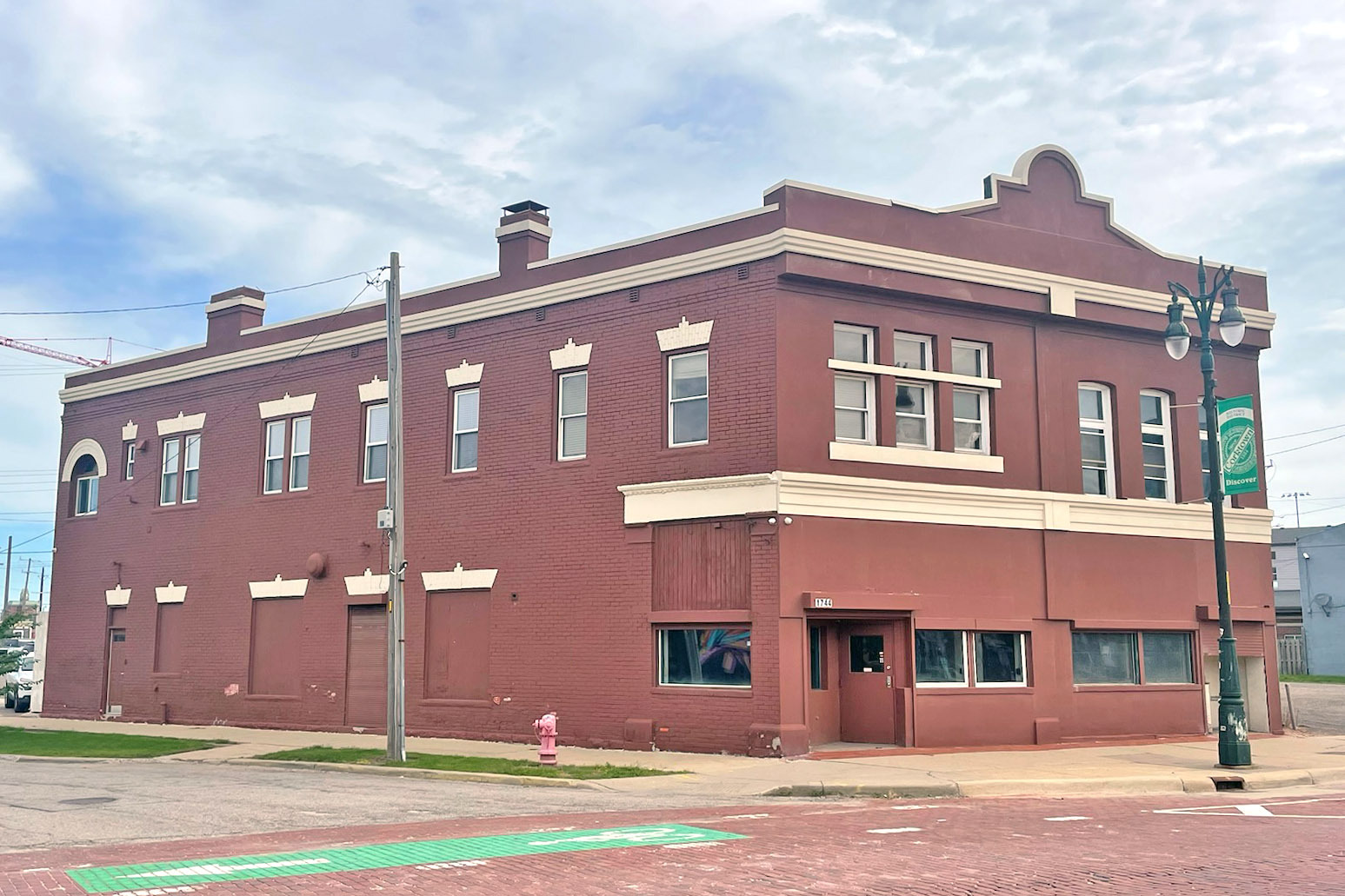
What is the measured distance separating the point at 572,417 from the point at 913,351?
251 inches

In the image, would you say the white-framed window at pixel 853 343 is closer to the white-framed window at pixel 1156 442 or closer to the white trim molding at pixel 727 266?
the white trim molding at pixel 727 266

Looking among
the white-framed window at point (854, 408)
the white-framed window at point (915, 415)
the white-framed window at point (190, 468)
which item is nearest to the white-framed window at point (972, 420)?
the white-framed window at point (915, 415)

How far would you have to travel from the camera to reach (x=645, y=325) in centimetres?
2280

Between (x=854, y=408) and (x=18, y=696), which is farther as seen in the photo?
(x=18, y=696)

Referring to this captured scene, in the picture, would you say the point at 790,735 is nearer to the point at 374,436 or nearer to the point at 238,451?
the point at 374,436

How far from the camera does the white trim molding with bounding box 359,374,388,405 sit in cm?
2666

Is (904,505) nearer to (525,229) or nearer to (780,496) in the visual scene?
(780,496)

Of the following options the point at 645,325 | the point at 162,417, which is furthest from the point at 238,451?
the point at 645,325

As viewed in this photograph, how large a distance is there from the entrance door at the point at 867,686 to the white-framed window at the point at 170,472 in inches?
703

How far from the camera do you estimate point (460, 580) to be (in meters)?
24.9

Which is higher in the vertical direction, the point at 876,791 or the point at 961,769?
the point at 961,769

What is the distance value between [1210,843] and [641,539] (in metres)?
12.3

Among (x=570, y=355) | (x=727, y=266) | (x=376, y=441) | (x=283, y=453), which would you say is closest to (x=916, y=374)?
(x=727, y=266)

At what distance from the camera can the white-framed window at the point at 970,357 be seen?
22.8 metres
